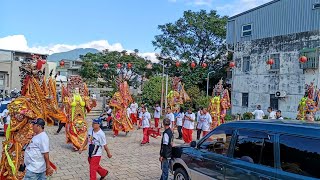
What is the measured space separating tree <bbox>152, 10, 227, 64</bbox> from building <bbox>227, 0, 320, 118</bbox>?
583 cm

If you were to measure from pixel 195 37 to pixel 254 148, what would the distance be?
1159 inches

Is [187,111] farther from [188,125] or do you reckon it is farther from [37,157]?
[37,157]

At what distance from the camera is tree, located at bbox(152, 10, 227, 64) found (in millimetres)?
32375

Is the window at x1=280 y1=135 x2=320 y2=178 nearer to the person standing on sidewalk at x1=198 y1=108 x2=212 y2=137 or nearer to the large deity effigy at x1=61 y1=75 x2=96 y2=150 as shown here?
the large deity effigy at x1=61 y1=75 x2=96 y2=150

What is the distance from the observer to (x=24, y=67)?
6.74 metres

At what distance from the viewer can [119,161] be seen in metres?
9.35

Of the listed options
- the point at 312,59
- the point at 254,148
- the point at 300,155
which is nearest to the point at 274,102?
the point at 312,59

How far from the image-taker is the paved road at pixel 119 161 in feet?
25.7

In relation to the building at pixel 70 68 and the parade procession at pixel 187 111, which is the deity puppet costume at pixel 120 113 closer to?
the parade procession at pixel 187 111

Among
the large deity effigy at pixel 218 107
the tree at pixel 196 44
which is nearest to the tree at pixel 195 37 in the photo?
the tree at pixel 196 44

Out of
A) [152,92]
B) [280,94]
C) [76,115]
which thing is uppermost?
[152,92]

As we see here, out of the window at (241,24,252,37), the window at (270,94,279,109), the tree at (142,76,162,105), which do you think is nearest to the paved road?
the window at (270,94,279,109)

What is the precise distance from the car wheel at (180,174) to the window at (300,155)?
8.10 feet

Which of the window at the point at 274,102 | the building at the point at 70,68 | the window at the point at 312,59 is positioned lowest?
the window at the point at 274,102
